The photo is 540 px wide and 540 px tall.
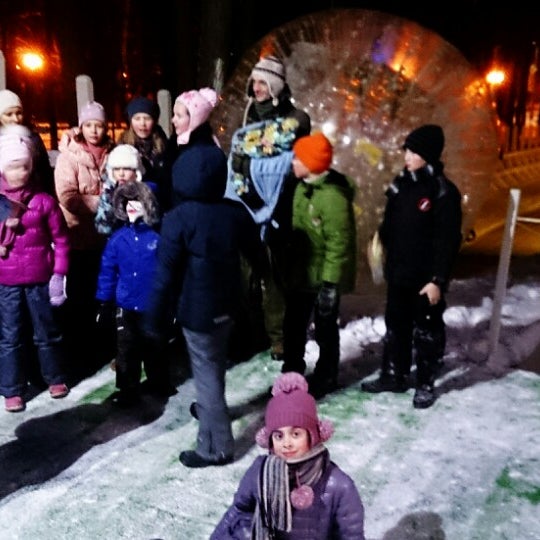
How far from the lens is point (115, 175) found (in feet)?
13.3

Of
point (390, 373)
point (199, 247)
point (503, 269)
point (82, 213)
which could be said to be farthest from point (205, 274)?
point (503, 269)

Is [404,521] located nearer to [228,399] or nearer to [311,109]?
[228,399]

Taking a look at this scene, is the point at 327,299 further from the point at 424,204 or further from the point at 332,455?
the point at 332,455

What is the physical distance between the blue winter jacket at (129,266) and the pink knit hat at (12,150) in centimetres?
70

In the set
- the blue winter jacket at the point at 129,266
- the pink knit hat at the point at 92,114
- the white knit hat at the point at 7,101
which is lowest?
the blue winter jacket at the point at 129,266

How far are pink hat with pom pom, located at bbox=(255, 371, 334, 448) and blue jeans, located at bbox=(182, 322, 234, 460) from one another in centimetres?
110

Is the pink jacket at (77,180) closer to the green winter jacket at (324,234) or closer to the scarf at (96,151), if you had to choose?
the scarf at (96,151)

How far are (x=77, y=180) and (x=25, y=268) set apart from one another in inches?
30.1

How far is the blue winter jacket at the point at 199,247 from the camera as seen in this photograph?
3221 millimetres

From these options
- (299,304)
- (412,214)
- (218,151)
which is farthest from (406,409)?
(218,151)

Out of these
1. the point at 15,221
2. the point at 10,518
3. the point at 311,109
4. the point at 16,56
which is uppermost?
the point at 16,56

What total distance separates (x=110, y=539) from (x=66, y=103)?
538 inches

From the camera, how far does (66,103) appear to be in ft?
49.8

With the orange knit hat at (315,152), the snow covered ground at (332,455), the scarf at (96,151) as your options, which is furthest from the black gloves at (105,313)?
the orange knit hat at (315,152)
